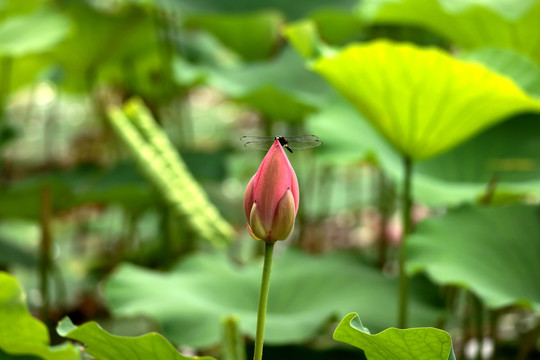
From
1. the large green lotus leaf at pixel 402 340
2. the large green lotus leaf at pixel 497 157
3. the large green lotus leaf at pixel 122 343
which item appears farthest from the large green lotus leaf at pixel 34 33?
the large green lotus leaf at pixel 402 340

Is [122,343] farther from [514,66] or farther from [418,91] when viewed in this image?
[514,66]

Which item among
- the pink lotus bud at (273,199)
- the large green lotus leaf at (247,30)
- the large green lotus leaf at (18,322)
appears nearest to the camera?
the pink lotus bud at (273,199)

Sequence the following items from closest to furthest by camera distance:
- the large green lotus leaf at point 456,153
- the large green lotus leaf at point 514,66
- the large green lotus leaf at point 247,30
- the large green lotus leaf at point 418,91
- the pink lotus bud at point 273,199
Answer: the pink lotus bud at point 273,199 < the large green lotus leaf at point 418,91 < the large green lotus leaf at point 514,66 < the large green lotus leaf at point 456,153 < the large green lotus leaf at point 247,30

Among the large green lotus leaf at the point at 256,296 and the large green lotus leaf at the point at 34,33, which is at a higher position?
the large green lotus leaf at the point at 34,33

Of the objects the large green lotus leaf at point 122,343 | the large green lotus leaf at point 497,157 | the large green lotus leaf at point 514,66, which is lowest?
the large green lotus leaf at point 122,343

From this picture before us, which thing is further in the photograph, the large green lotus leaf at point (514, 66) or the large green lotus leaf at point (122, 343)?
the large green lotus leaf at point (514, 66)

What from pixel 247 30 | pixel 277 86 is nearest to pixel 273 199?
pixel 277 86

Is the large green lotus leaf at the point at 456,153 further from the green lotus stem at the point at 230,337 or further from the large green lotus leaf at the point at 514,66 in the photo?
the green lotus stem at the point at 230,337

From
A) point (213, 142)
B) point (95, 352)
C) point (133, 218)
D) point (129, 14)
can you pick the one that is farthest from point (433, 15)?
point (213, 142)
